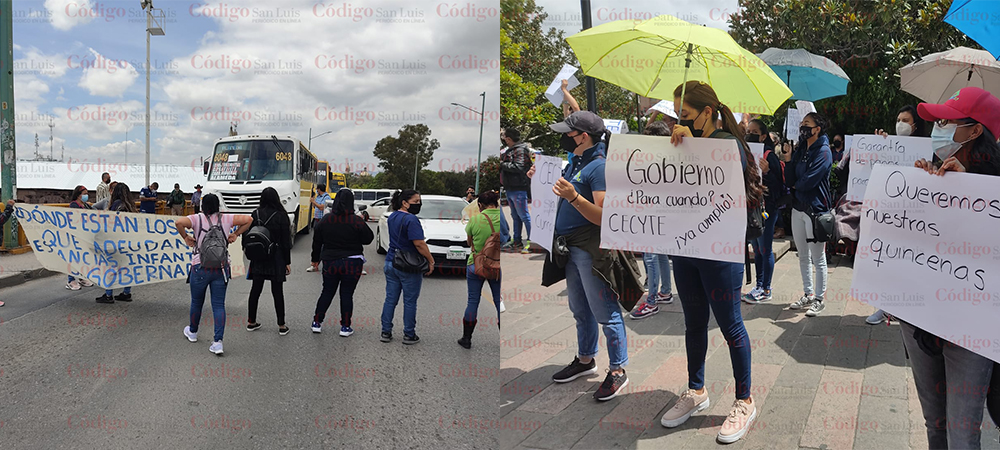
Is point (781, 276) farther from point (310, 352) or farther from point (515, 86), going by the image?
point (515, 86)

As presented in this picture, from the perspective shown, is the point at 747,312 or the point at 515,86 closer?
the point at 747,312

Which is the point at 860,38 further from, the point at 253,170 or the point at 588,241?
the point at 253,170

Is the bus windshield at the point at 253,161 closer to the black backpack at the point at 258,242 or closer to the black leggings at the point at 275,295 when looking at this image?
the black leggings at the point at 275,295

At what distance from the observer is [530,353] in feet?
17.0

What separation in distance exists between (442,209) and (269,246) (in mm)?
5749

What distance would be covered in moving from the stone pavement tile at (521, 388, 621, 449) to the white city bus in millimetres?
12708

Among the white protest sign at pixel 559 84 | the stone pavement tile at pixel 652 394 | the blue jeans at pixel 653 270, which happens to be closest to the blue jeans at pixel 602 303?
the stone pavement tile at pixel 652 394

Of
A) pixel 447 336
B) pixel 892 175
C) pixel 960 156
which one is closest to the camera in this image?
pixel 960 156

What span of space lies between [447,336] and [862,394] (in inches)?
157

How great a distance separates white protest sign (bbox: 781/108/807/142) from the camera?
7.27 meters

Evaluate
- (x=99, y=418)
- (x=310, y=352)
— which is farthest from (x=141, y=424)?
(x=310, y=352)

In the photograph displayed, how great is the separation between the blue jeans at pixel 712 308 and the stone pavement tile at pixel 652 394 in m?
0.32

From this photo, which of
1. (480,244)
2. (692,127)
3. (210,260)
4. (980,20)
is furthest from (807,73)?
(210,260)

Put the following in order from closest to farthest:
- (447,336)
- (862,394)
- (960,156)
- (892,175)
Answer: (960,156) < (892,175) < (862,394) < (447,336)
